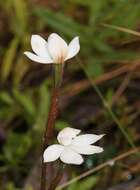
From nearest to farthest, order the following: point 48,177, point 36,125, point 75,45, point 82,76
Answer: point 75,45 < point 48,177 < point 36,125 < point 82,76

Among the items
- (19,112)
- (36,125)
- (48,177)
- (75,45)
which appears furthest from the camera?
(19,112)

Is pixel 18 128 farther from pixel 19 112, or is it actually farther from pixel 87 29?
pixel 87 29

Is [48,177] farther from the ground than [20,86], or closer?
closer

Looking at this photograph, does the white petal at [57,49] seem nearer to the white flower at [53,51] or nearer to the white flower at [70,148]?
the white flower at [53,51]

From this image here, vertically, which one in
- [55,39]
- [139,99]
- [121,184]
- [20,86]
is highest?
[55,39]

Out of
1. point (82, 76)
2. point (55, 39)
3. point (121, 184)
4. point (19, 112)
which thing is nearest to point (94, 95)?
point (82, 76)

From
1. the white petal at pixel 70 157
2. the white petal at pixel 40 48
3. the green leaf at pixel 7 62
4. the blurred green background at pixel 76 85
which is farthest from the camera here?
the green leaf at pixel 7 62

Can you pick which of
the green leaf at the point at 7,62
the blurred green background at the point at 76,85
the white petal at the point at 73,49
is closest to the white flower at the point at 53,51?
the white petal at the point at 73,49

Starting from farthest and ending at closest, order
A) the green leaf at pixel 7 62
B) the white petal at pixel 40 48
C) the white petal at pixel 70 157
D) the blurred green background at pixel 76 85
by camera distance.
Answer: the green leaf at pixel 7 62 → the blurred green background at pixel 76 85 → the white petal at pixel 40 48 → the white petal at pixel 70 157
